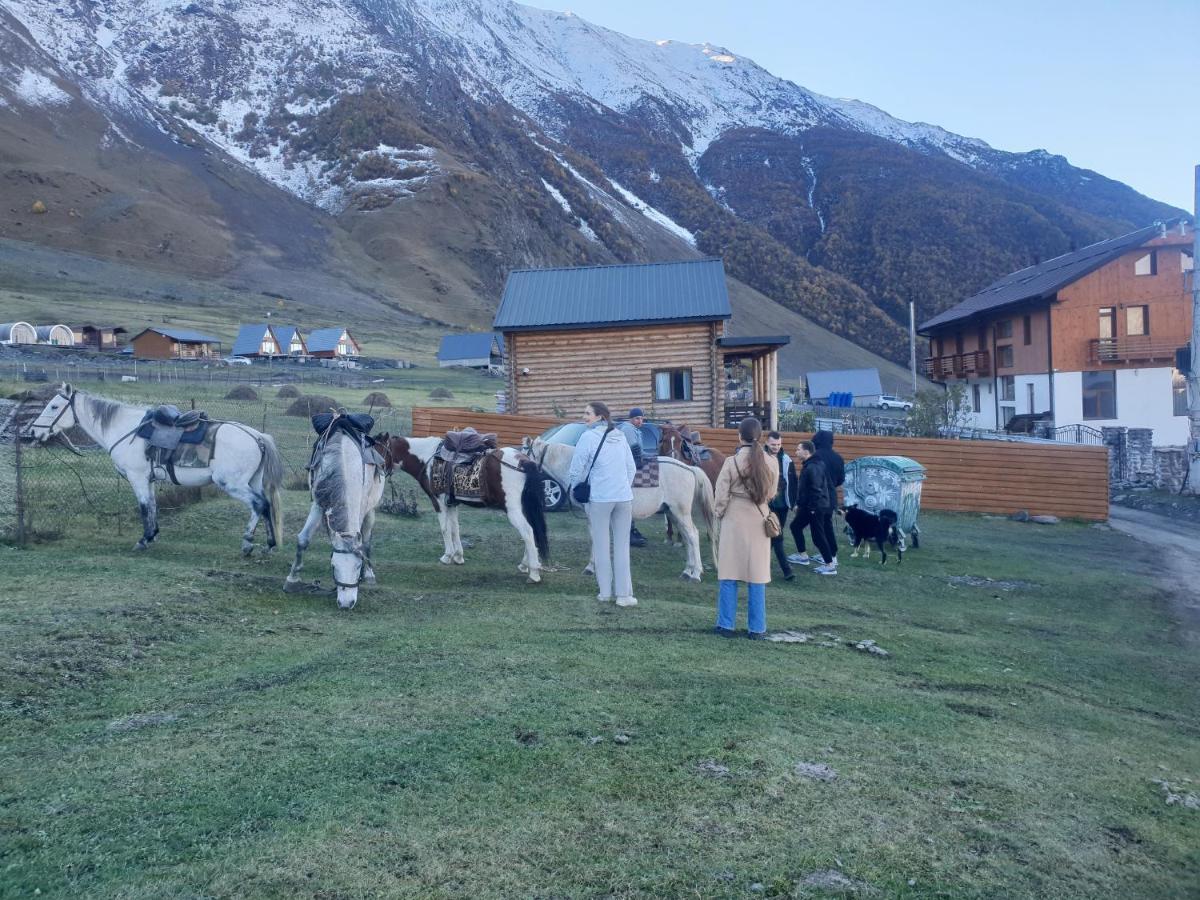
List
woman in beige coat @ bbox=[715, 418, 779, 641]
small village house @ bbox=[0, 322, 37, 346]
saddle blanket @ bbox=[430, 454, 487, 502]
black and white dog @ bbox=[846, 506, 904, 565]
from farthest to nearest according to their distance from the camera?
1. small village house @ bbox=[0, 322, 37, 346]
2. black and white dog @ bbox=[846, 506, 904, 565]
3. saddle blanket @ bbox=[430, 454, 487, 502]
4. woman in beige coat @ bbox=[715, 418, 779, 641]

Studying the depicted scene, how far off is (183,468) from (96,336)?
206 feet

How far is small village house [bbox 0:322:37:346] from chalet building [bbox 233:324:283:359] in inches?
505

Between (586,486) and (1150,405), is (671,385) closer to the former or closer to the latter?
(586,486)

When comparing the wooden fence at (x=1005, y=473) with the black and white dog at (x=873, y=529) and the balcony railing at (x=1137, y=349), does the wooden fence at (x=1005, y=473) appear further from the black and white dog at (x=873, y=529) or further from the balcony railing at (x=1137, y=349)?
the balcony railing at (x=1137, y=349)

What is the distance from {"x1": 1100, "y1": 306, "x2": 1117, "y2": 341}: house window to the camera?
37.2m

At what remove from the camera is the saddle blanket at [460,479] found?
1073 centimetres

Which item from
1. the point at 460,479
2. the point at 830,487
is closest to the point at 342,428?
the point at 460,479

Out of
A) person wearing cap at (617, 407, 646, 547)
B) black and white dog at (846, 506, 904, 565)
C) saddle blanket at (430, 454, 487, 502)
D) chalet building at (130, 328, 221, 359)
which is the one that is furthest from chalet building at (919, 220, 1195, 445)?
chalet building at (130, 328, 221, 359)

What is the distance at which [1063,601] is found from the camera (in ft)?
39.3

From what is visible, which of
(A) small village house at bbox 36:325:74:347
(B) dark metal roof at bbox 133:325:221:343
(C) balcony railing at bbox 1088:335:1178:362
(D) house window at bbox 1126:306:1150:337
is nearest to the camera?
(C) balcony railing at bbox 1088:335:1178:362

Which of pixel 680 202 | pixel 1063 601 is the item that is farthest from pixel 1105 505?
pixel 680 202

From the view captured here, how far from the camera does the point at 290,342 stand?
72.6m

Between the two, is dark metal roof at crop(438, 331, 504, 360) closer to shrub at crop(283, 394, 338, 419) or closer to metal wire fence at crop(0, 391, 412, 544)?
shrub at crop(283, 394, 338, 419)

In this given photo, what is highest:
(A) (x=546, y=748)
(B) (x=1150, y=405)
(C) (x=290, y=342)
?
(C) (x=290, y=342)
